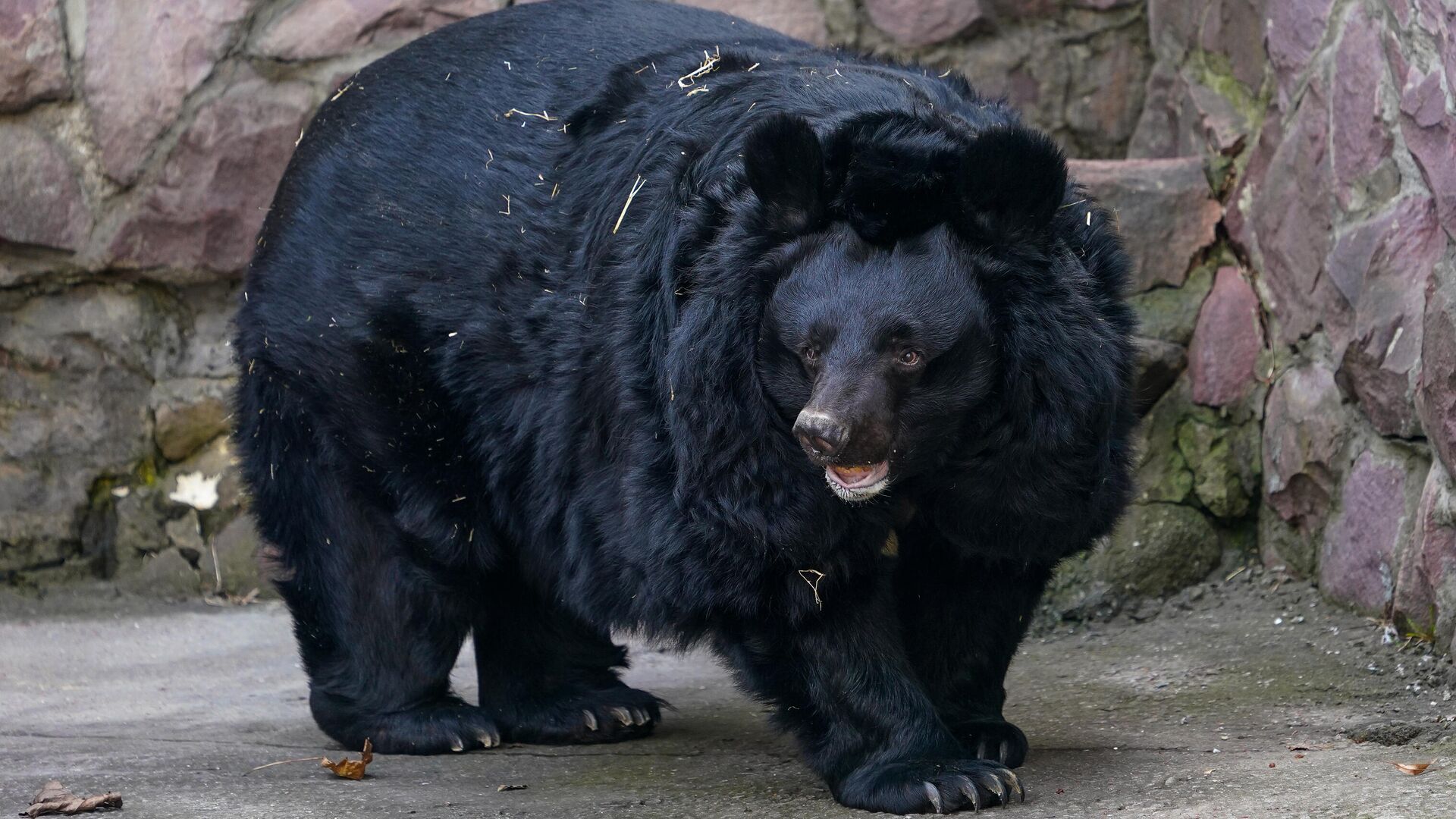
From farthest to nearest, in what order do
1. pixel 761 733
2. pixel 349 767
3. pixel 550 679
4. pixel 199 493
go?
pixel 199 493 → pixel 550 679 → pixel 761 733 → pixel 349 767

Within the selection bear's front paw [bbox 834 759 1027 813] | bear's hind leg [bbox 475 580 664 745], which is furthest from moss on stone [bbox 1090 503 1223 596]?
bear's front paw [bbox 834 759 1027 813]

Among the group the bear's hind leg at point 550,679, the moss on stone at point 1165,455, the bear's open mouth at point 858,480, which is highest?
the bear's open mouth at point 858,480

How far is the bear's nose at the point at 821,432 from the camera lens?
3.02 meters

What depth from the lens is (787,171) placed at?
3225mm

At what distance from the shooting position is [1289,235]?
480cm

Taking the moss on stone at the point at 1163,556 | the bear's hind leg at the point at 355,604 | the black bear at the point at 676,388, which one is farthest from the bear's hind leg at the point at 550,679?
the moss on stone at the point at 1163,556

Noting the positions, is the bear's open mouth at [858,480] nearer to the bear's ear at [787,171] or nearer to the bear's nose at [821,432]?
the bear's nose at [821,432]

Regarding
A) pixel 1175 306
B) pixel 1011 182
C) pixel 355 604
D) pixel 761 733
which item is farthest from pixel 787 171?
pixel 1175 306

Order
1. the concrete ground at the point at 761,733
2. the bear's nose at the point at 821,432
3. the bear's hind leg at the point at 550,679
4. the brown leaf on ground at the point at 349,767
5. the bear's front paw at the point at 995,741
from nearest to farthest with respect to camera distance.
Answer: the bear's nose at the point at 821,432
the concrete ground at the point at 761,733
the bear's front paw at the point at 995,741
the brown leaf on ground at the point at 349,767
the bear's hind leg at the point at 550,679

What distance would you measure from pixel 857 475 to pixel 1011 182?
2.03ft

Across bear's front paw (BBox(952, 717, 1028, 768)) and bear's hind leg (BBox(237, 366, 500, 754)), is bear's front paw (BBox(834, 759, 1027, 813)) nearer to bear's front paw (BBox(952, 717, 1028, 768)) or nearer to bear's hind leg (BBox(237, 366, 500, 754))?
bear's front paw (BBox(952, 717, 1028, 768))

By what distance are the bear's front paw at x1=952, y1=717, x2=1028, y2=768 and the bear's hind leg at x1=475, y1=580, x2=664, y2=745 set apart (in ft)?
3.55

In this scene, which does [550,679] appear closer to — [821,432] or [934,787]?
[934,787]

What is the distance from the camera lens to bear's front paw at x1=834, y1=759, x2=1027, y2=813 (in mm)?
3246
